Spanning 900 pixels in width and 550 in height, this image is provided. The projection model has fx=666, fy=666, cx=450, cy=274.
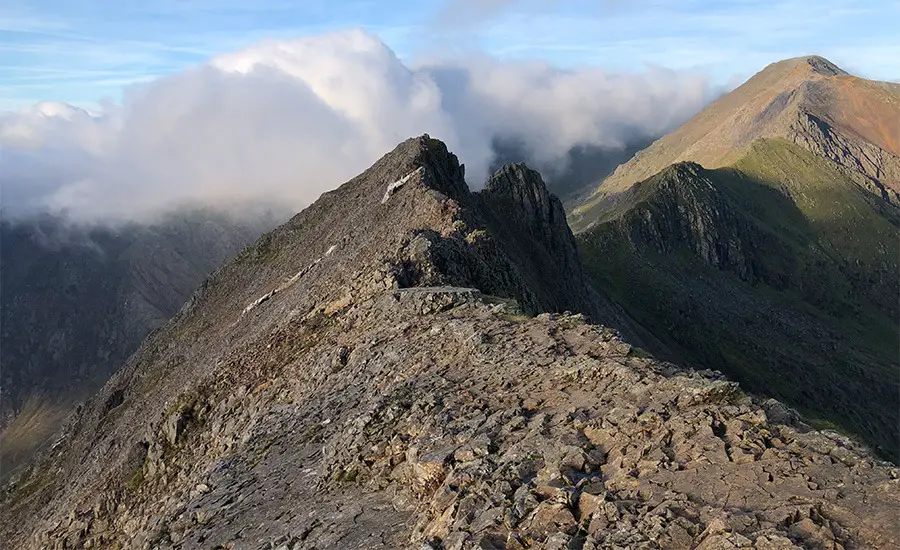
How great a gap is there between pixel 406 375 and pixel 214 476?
969cm

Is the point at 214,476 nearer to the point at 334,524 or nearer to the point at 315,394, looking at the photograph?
the point at 315,394

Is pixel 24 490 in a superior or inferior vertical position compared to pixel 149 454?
inferior

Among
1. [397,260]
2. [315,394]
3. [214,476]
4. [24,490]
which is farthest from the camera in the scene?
[24,490]

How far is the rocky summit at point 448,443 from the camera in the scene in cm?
1603

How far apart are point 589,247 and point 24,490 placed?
135 m

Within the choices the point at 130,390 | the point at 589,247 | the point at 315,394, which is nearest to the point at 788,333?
the point at 589,247

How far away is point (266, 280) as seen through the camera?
253 ft

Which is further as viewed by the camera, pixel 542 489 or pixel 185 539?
pixel 185 539

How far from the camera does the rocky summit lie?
16031 millimetres

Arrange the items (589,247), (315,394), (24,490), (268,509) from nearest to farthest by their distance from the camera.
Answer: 1. (268,509)
2. (315,394)
3. (24,490)
4. (589,247)

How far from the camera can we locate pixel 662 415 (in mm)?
20094

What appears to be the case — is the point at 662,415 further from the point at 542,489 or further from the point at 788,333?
the point at 788,333

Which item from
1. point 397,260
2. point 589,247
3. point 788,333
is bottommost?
point 788,333

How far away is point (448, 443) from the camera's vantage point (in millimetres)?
22203
